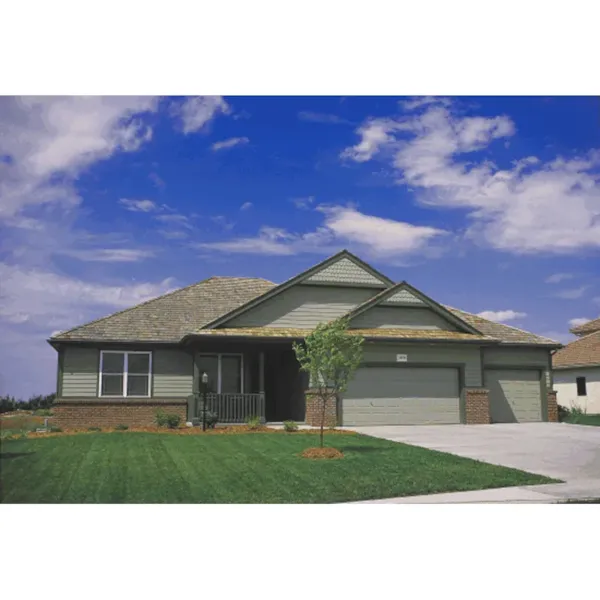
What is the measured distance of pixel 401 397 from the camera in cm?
1752

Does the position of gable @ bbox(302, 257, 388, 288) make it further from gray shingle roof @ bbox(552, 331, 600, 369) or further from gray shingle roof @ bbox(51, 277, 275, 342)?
gray shingle roof @ bbox(552, 331, 600, 369)

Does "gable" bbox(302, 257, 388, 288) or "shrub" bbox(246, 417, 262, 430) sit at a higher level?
"gable" bbox(302, 257, 388, 288)

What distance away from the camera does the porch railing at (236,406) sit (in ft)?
57.3

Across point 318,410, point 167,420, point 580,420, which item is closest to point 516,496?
point 318,410

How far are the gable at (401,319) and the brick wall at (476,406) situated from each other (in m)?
1.70

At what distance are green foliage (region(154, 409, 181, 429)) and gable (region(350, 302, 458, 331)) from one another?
4787mm

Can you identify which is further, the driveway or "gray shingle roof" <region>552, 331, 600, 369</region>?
"gray shingle roof" <region>552, 331, 600, 369</region>

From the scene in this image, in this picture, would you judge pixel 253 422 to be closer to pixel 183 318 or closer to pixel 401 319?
pixel 183 318

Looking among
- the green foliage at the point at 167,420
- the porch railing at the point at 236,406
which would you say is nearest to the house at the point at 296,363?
the porch railing at the point at 236,406

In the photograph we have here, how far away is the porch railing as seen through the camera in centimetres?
1745

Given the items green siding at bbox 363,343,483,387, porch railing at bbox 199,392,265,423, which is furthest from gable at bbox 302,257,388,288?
porch railing at bbox 199,392,265,423

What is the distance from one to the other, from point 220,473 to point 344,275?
32.5ft
